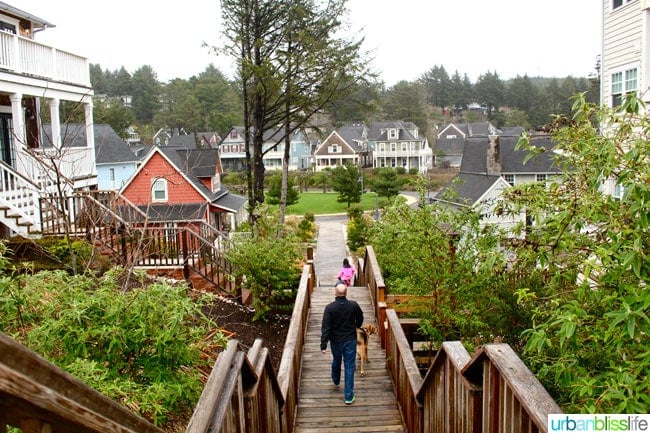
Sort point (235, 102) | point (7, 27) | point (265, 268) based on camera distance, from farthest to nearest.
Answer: point (235, 102) → point (7, 27) → point (265, 268)

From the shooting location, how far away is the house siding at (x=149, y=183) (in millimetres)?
30344

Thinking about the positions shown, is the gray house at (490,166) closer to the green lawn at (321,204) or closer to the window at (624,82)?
the green lawn at (321,204)

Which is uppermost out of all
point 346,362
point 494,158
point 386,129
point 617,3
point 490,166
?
point 386,129

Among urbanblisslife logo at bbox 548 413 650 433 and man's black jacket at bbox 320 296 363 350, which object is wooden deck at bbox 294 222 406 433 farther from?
urbanblisslife logo at bbox 548 413 650 433

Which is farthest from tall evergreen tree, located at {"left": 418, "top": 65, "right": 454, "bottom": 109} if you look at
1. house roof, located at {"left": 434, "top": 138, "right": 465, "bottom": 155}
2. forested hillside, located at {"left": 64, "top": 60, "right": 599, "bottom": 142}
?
house roof, located at {"left": 434, "top": 138, "right": 465, "bottom": 155}

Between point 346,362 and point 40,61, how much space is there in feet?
42.3

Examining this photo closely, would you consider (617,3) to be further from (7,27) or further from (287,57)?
(7,27)

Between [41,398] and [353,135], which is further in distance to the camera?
[353,135]

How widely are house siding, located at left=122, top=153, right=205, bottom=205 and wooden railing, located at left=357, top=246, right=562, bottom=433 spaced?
25424 mm

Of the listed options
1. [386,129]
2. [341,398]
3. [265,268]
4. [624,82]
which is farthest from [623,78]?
[386,129]

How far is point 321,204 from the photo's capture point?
57.7 m

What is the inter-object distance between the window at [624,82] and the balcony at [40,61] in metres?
14.1

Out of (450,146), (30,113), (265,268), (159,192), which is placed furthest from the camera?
(450,146)

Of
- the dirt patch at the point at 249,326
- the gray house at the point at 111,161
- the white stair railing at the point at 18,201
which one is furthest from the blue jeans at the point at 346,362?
the gray house at the point at 111,161
